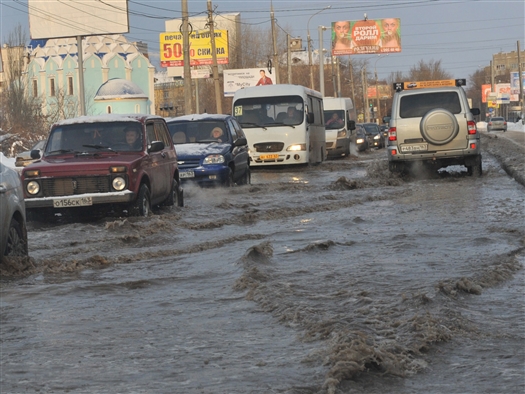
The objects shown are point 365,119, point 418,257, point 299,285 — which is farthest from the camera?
point 365,119

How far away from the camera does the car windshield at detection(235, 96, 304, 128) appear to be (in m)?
26.5

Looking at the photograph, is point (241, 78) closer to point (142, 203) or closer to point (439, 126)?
point (439, 126)

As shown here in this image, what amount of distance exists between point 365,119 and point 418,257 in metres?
92.9

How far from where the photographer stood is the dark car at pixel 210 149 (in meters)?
18.3

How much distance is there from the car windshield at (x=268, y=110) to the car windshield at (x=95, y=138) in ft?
41.9

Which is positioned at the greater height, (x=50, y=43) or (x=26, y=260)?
(x=50, y=43)

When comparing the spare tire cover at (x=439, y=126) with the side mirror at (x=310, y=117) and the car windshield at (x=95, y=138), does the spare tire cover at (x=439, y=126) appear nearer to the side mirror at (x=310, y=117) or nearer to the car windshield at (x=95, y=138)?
the car windshield at (x=95, y=138)

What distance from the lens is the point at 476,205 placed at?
1382 centimetres

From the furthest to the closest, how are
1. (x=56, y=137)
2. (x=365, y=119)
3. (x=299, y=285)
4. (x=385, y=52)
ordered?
(x=365, y=119), (x=385, y=52), (x=56, y=137), (x=299, y=285)

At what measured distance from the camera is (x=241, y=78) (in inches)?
2547

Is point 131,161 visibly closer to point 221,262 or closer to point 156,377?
point 221,262

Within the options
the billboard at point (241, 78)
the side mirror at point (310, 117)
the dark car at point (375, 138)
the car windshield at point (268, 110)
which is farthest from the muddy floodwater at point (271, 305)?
the billboard at point (241, 78)

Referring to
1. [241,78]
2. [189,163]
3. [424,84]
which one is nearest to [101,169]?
[189,163]

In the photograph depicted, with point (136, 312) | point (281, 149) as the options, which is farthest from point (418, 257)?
point (281, 149)
